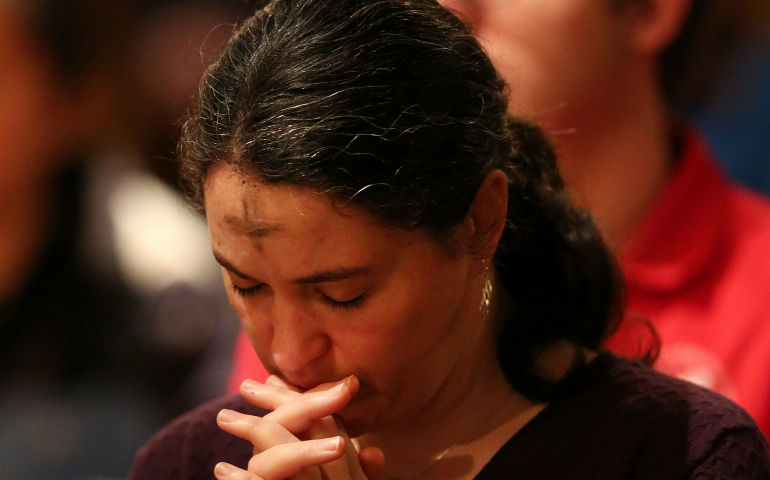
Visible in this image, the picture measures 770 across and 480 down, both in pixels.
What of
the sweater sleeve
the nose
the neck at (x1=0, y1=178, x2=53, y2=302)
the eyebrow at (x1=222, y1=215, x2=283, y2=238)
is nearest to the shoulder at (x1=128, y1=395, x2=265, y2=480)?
the nose

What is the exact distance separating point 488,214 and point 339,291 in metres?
0.20

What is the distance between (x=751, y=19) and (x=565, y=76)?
0.48 m

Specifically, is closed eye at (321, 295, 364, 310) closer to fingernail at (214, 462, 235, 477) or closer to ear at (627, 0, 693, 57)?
fingernail at (214, 462, 235, 477)

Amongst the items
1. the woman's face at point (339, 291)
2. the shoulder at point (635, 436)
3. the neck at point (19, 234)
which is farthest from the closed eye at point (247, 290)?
the neck at point (19, 234)

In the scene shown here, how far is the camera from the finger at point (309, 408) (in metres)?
0.87

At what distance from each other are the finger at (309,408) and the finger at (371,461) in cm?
7

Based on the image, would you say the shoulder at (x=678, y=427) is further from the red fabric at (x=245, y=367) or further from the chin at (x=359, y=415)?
the red fabric at (x=245, y=367)

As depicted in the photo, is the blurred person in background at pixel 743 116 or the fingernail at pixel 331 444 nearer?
the fingernail at pixel 331 444

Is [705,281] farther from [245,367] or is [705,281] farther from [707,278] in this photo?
[245,367]

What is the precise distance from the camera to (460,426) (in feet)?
3.44

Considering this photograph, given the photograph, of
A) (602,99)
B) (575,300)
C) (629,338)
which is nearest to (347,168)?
(575,300)

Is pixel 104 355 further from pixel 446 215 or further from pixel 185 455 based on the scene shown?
pixel 446 215

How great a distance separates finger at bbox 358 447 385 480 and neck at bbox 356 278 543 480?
0.11 m

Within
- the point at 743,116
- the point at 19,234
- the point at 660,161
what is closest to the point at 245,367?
the point at 19,234
